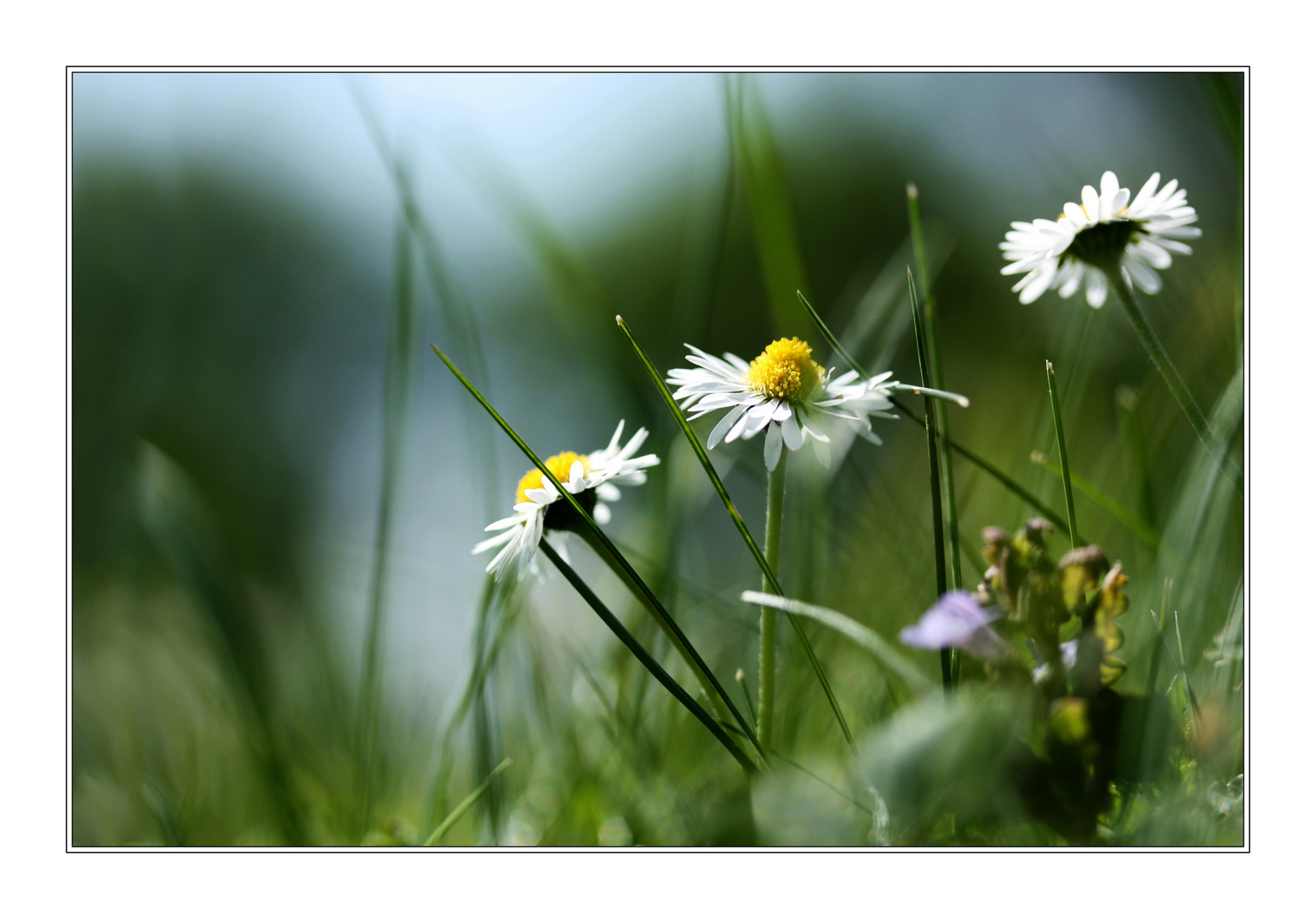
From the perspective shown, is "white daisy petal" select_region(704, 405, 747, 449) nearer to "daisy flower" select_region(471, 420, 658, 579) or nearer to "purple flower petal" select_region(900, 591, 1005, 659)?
"daisy flower" select_region(471, 420, 658, 579)

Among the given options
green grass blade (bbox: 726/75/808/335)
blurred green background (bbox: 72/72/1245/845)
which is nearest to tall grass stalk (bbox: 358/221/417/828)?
blurred green background (bbox: 72/72/1245/845)

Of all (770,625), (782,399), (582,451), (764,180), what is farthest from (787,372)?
(582,451)

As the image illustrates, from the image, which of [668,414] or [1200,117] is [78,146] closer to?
[668,414]

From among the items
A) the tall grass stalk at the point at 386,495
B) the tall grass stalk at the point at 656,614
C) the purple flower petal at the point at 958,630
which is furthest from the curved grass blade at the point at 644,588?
the tall grass stalk at the point at 386,495

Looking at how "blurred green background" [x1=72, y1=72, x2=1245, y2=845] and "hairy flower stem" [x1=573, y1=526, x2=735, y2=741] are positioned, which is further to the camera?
"blurred green background" [x1=72, y1=72, x2=1245, y2=845]

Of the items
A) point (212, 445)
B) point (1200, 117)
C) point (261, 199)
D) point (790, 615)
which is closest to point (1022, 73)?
point (1200, 117)
